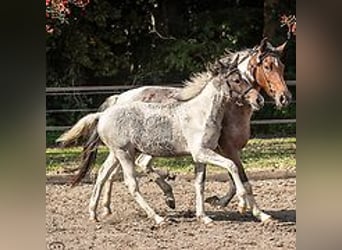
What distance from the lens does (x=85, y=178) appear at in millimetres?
1516

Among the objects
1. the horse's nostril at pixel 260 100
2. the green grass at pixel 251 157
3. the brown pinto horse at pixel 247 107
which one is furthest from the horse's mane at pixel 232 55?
the green grass at pixel 251 157

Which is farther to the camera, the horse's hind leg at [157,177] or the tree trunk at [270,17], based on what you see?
the horse's hind leg at [157,177]

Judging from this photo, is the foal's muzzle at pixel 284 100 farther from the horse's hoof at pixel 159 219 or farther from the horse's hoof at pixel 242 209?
the horse's hoof at pixel 159 219

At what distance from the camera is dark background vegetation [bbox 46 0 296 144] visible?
1.40 metres

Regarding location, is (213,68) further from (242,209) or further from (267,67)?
(242,209)

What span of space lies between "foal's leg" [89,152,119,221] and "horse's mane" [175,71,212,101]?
0.82ft

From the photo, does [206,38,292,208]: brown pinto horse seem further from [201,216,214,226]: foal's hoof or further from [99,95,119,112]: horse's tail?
[99,95,119,112]: horse's tail

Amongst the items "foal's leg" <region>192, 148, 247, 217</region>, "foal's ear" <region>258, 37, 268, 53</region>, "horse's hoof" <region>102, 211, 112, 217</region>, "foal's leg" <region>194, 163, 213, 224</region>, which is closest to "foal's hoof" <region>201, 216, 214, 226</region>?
"foal's leg" <region>194, 163, 213, 224</region>

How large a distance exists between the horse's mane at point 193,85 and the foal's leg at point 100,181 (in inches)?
9.9

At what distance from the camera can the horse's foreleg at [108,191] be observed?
1498mm

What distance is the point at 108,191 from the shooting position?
1.51 metres
